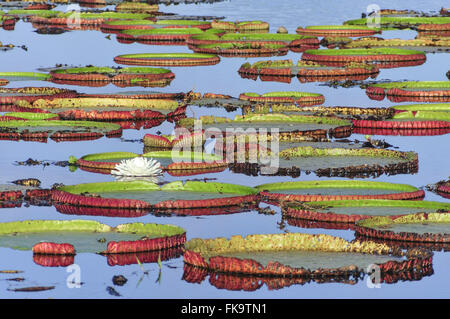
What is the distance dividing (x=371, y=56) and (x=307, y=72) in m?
3.04

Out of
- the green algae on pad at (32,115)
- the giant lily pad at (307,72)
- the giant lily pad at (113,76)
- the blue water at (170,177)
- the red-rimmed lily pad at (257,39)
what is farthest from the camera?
the red-rimmed lily pad at (257,39)

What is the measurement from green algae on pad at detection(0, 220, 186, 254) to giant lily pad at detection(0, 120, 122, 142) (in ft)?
18.6

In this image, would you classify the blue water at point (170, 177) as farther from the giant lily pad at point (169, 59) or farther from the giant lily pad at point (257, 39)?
the giant lily pad at point (257, 39)

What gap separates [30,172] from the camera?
14.3 m

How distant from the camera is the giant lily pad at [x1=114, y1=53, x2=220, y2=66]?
26125mm

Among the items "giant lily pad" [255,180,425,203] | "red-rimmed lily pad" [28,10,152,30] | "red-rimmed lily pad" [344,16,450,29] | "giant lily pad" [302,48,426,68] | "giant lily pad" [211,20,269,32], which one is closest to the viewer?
"giant lily pad" [255,180,425,203]

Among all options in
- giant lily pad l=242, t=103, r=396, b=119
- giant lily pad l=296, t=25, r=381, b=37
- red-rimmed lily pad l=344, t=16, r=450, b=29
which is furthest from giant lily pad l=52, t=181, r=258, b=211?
red-rimmed lily pad l=344, t=16, r=450, b=29

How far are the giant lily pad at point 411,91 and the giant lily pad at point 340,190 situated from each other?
835cm

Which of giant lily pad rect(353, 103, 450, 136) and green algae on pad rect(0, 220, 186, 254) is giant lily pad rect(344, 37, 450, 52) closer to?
giant lily pad rect(353, 103, 450, 136)

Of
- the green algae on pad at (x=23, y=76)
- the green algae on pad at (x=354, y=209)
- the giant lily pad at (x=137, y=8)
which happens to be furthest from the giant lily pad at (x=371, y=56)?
the giant lily pad at (x=137, y=8)

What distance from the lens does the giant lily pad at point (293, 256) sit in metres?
9.64

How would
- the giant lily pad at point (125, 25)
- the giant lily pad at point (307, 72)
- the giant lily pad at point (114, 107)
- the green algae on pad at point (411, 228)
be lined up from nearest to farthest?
the green algae on pad at point (411, 228) < the giant lily pad at point (114, 107) < the giant lily pad at point (307, 72) < the giant lily pad at point (125, 25)
